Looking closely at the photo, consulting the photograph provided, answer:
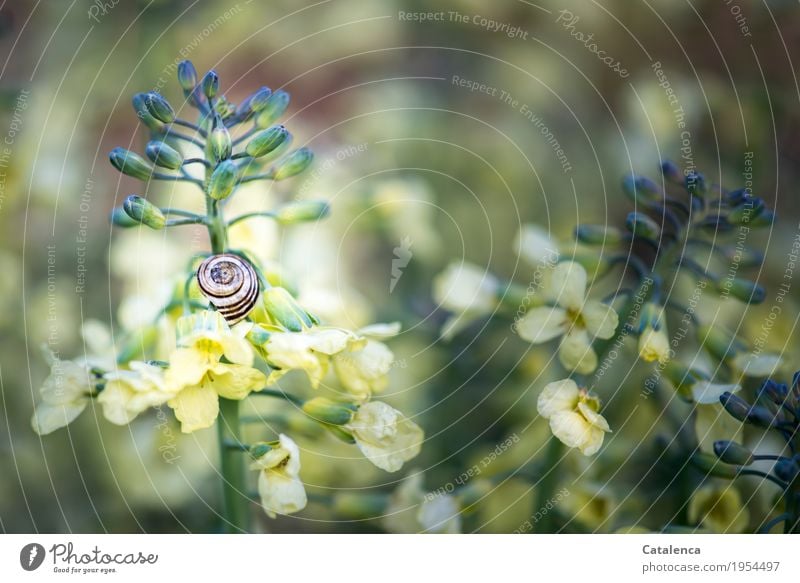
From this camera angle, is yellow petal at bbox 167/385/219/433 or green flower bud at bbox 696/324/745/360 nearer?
yellow petal at bbox 167/385/219/433

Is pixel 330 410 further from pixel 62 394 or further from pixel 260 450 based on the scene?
pixel 62 394

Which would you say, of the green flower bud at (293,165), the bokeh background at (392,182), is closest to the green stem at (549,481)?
the bokeh background at (392,182)

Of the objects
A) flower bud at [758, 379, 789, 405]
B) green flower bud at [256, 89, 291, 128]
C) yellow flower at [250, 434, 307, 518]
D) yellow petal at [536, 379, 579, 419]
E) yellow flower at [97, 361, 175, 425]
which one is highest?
green flower bud at [256, 89, 291, 128]

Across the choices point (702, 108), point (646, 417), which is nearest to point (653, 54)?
point (702, 108)

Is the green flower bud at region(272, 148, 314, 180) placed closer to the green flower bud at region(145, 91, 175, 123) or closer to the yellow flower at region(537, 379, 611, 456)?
the green flower bud at region(145, 91, 175, 123)

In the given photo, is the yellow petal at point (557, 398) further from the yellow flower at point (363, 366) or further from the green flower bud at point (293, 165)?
the green flower bud at point (293, 165)

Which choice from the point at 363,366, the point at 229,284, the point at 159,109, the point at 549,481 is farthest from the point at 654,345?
the point at 159,109

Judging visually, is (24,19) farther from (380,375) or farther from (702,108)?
(702,108)

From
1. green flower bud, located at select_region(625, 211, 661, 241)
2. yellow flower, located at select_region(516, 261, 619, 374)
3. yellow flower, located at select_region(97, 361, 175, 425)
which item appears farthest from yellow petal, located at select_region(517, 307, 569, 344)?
yellow flower, located at select_region(97, 361, 175, 425)
